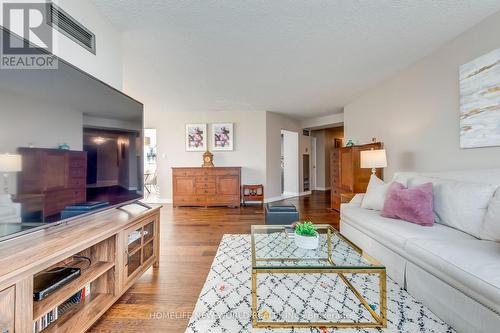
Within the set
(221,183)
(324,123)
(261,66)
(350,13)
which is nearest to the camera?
(350,13)

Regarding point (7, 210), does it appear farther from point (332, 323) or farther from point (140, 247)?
point (332, 323)

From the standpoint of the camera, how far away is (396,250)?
5.47ft

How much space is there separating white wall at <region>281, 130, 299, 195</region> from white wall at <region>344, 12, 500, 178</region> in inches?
117

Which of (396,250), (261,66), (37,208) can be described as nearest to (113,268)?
(37,208)

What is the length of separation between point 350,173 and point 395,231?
214cm

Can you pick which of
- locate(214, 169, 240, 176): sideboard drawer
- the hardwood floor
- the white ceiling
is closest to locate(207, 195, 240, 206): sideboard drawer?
locate(214, 169, 240, 176): sideboard drawer

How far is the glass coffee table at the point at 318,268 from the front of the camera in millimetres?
1270

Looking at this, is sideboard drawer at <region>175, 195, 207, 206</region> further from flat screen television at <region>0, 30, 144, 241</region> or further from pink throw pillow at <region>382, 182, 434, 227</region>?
pink throw pillow at <region>382, 182, 434, 227</region>

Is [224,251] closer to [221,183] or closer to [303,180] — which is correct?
[221,183]

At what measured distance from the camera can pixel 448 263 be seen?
4.12 feet

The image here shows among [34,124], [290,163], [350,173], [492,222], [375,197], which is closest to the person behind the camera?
[34,124]

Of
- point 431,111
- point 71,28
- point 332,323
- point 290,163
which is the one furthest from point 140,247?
point 290,163

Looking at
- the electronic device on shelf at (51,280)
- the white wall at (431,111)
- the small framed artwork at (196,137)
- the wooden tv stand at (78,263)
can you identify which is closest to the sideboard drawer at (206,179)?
the small framed artwork at (196,137)

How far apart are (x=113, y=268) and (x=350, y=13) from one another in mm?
2877
